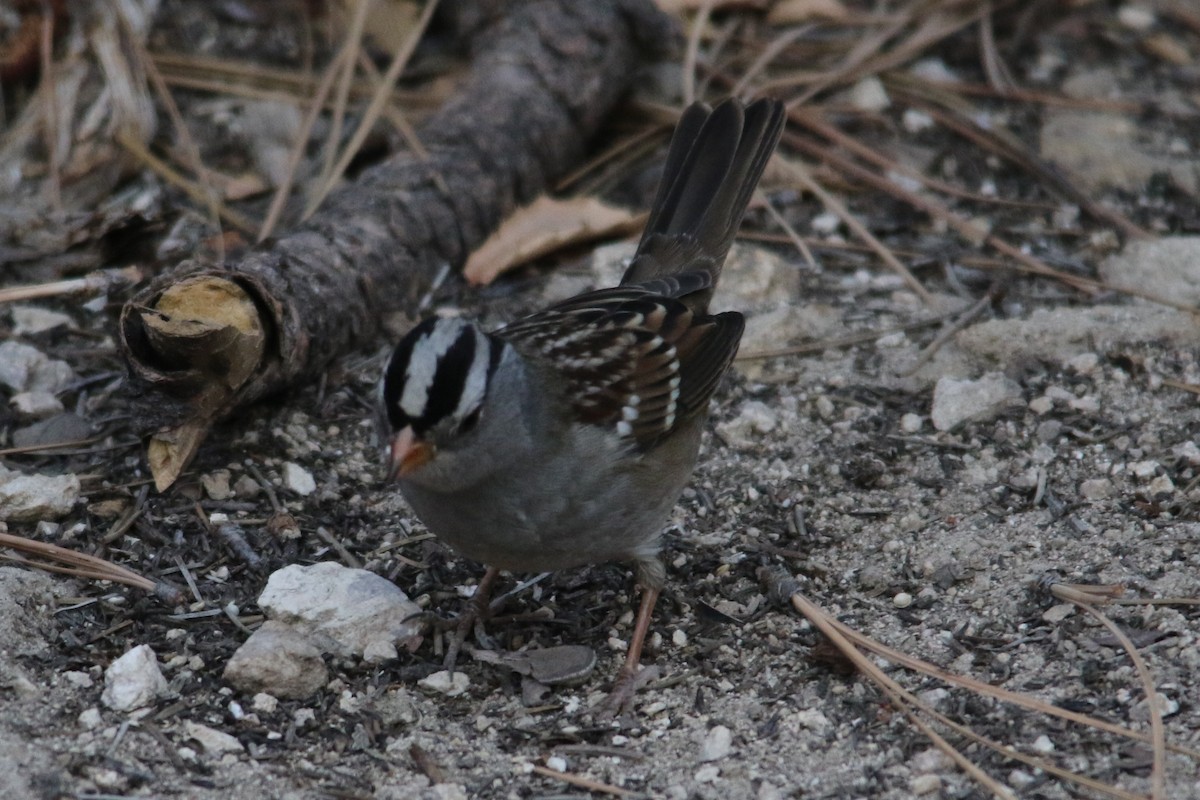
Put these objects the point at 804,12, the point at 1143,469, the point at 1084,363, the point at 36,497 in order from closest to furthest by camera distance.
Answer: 1. the point at 36,497
2. the point at 1143,469
3. the point at 1084,363
4. the point at 804,12

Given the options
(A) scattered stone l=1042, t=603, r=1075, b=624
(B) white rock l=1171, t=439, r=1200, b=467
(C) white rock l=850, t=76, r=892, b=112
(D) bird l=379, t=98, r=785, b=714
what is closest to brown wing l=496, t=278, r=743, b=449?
(D) bird l=379, t=98, r=785, b=714

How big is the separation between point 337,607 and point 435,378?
754mm

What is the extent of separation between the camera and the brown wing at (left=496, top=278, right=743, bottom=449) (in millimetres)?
3660

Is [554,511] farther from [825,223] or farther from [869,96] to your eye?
[869,96]

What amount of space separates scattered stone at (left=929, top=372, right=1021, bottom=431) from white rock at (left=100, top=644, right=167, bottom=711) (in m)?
2.38

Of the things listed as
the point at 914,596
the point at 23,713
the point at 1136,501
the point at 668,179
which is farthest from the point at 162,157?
the point at 1136,501

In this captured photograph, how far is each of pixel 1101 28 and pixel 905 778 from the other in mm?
4415

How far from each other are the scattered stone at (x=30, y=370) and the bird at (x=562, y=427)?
137cm

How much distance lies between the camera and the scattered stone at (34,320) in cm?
459

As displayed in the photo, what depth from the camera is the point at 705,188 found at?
4.41m

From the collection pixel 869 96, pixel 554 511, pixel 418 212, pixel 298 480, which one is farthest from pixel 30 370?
pixel 869 96

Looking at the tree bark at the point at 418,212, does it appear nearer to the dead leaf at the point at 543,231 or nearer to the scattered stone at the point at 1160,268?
the dead leaf at the point at 543,231

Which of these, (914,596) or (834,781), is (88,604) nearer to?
(834,781)

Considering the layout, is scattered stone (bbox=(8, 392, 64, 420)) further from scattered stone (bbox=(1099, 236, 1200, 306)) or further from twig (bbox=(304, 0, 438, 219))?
scattered stone (bbox=(1099, 236, 1200, 306))
